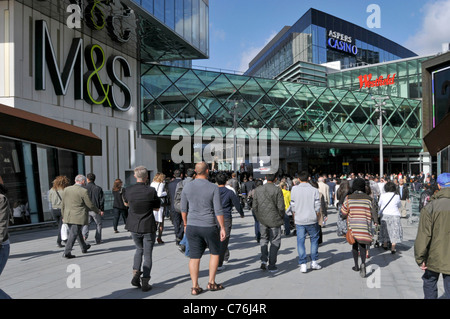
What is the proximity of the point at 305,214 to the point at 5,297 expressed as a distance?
15.1 feet

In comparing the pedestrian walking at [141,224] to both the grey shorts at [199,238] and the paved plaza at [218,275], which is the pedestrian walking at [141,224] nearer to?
the paved plaza at [218,275]

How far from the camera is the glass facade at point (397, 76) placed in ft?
138

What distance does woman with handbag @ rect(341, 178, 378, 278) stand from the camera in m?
5.98

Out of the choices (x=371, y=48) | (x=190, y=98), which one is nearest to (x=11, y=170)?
(x=190, y=98)

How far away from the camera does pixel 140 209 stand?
5.45 metres

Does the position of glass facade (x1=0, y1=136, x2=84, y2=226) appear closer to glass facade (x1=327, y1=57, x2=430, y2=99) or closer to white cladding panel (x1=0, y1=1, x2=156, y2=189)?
white cladding panel (x1=0, y1=1, x2=156, y2=189)

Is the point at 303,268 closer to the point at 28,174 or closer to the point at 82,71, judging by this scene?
the point at 28,174

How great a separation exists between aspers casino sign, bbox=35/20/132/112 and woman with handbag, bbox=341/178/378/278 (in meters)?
14.0

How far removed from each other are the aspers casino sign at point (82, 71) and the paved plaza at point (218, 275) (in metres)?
9.30

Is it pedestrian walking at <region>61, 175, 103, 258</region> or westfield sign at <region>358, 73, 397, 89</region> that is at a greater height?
westfield sign at <region>358, 73, 397, 89</region>

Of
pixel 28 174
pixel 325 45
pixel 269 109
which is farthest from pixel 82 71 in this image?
pixel 325 45

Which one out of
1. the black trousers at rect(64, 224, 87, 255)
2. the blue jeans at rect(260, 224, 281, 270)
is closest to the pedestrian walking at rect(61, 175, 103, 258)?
the black trousers at rect(64, 224, 87, 255)

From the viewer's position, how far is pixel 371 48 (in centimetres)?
7294
